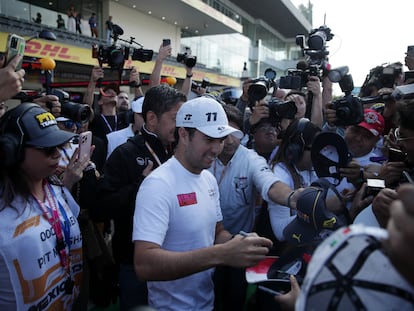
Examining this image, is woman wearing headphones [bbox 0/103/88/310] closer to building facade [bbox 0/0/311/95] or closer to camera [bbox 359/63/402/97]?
building facade [bbox 0/0/311/95]

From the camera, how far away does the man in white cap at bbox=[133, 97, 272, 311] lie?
1484 millimetres

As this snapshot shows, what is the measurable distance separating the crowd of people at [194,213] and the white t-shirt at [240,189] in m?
0.01

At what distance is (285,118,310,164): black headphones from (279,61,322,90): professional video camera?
2.34 ft

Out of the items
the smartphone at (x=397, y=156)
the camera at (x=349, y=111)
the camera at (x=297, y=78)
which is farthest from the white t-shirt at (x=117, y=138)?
the smartphone at (x=397, y=156)

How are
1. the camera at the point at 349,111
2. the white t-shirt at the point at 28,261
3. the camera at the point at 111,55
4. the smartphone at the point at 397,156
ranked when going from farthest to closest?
the camera at the point at 111,55 < the camera at the point at 349,111 < the smartphone at the point at 397,156 < the white t-shirt at the point at 28,261

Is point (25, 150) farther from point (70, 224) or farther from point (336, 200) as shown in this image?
point (336, 200)

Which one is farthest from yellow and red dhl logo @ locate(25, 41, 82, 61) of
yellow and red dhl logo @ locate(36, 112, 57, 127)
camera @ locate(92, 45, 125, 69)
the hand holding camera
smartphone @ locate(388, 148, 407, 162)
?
smartphone @ locate(388, 148, 407, 162)

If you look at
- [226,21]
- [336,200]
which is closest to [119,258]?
[336,200]

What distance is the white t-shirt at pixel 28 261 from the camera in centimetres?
159

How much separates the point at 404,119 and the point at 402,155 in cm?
32

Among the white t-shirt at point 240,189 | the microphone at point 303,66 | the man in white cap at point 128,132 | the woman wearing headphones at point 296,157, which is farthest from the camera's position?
the man in white cap at point 128,132

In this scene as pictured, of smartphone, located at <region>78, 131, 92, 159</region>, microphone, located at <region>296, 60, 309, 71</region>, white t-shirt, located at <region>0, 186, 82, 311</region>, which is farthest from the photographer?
microphone, located at <region>296, 60, 309, 71</region>

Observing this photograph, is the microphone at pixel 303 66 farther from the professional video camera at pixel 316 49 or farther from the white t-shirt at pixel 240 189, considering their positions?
the white t-shirt at pixel 240 189

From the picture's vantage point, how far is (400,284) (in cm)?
77
